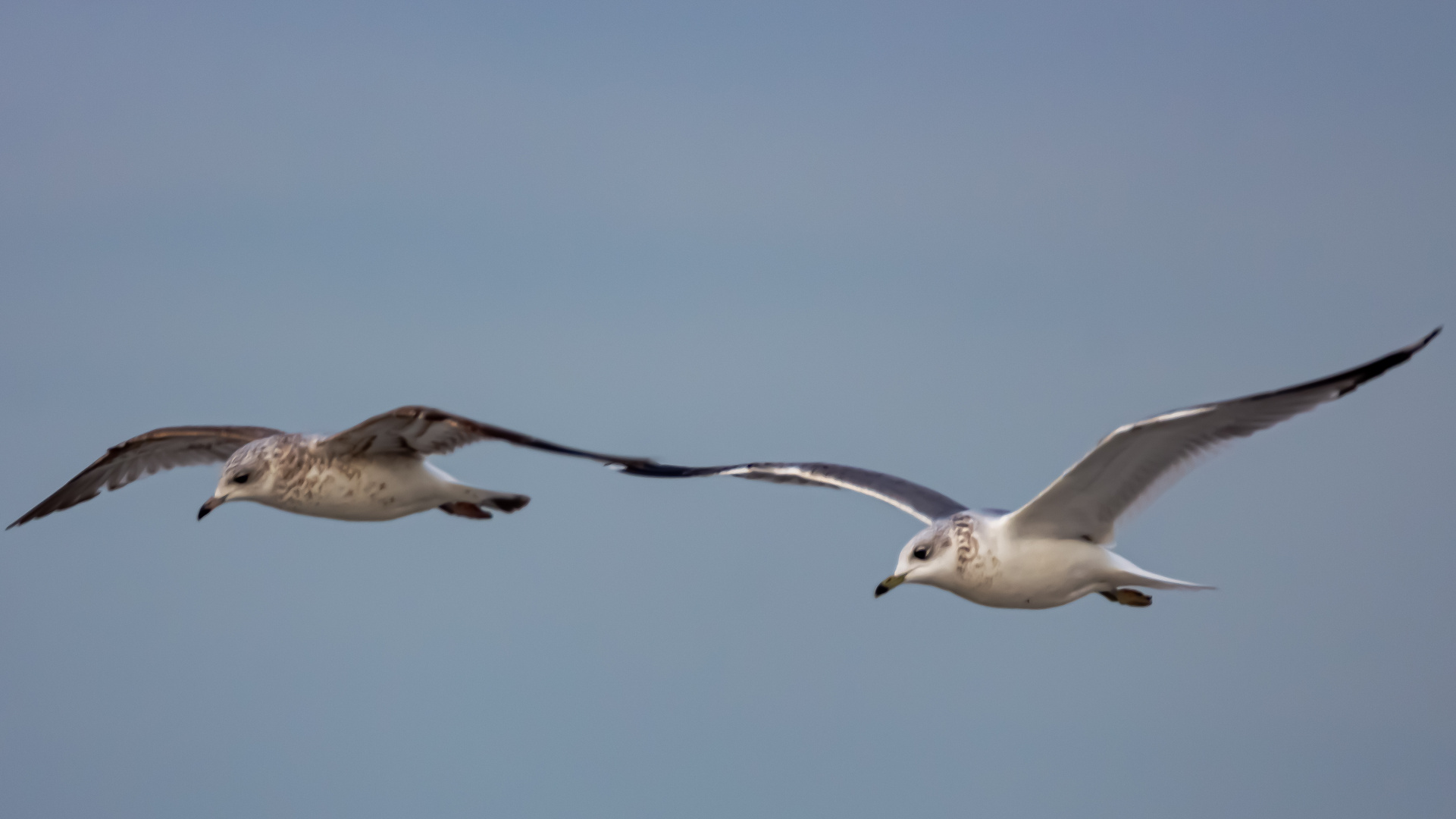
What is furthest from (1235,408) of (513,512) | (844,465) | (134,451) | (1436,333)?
(134,451)

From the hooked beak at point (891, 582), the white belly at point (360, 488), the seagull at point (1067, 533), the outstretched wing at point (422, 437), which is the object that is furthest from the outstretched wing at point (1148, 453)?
the white belly at point (360, 488)

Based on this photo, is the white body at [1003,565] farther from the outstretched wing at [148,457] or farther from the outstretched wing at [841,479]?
the outstretched wing at [148,457]

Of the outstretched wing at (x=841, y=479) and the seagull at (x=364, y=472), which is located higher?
the seagull at (x=364, y=472)

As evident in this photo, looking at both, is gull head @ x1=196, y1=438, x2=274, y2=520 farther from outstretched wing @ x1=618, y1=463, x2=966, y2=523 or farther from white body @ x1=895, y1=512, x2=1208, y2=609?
white body @ x1=895, y1=512, x2=1208, y2=609

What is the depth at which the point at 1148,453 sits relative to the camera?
26.8ft

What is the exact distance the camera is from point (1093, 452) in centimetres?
790

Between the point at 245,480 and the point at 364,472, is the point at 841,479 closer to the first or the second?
the point at 364,472

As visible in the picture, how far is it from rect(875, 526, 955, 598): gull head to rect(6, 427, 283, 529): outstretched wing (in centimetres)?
475

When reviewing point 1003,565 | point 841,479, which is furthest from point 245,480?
point 1003,565

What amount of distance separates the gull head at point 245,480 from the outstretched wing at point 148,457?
3.36 ft

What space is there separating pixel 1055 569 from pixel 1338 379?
6.61 ft

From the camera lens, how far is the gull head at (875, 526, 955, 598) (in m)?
8.62

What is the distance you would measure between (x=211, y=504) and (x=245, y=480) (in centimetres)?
28

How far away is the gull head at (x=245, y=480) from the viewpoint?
9.76 m
